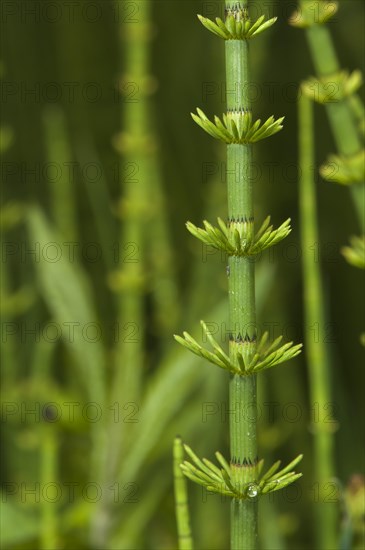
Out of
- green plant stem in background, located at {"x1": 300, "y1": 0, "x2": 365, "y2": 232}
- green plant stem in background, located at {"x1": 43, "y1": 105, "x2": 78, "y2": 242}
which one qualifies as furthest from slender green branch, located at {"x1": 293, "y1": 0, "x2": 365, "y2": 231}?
green plant stem in background, located at {"x1": 43, "y1": 105, "x2": 78, "y2": 242}

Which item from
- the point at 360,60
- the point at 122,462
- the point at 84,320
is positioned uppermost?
the point at 360,60

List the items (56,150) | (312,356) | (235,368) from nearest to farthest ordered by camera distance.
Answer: (235,368) < (312,356) < (56,150)

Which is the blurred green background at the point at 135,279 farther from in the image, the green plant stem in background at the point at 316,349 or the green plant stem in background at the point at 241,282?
the green plant stem in background at the point at 241,282

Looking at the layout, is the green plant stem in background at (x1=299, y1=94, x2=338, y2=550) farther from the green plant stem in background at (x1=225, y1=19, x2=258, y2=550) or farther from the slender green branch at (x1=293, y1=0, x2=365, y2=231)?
the green plant stem in background at (x1=225, y1=19, x2=258, y2=550)

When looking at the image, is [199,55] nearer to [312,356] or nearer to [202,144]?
[202,144]

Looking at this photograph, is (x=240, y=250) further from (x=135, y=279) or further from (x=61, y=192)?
(x=61, y=192)

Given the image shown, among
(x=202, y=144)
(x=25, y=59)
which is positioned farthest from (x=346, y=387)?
(x=25, y=59)

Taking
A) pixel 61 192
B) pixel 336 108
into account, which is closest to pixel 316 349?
pixel 336 108
